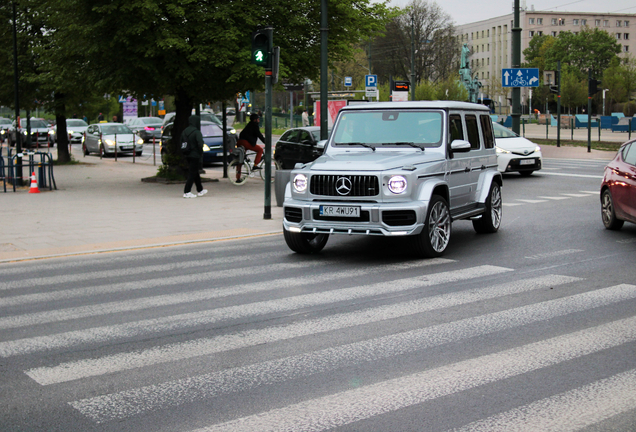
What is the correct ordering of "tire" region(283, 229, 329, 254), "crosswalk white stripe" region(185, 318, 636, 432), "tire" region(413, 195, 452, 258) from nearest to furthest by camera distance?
1. "crosswalk white stripe" region(185, 318, 636, 432)
2. "tire" region(413, 195, 452, 258)
3. "tire" region(283, 229, 329, 254)

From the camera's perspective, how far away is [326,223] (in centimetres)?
953

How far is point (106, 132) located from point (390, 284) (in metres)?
34.4

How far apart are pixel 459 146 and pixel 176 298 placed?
4338mm

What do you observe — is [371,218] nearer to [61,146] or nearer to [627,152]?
[627,152]

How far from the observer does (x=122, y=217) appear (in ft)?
49.0

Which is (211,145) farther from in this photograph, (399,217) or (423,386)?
(423,386)

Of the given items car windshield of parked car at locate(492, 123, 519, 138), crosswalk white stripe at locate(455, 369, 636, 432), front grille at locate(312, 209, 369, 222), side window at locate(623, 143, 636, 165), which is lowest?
crosswalk white stripe at locate(455, 369, 636, 432)

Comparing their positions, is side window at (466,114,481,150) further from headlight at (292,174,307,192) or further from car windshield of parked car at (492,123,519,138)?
car windshield of parked car at (492,123,519,138)

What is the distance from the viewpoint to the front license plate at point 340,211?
934cm

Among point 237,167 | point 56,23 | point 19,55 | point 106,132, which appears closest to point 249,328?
point 237,167

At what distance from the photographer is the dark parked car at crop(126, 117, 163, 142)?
175 feet

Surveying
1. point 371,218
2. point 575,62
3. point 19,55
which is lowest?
point 371,218

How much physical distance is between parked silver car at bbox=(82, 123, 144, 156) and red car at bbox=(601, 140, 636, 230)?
97.4ft

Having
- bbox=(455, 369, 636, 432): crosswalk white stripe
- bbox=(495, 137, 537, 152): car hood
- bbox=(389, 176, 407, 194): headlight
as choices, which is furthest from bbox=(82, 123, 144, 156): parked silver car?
bbox=(455, 369, 636, 432): crosswalk white stripe
